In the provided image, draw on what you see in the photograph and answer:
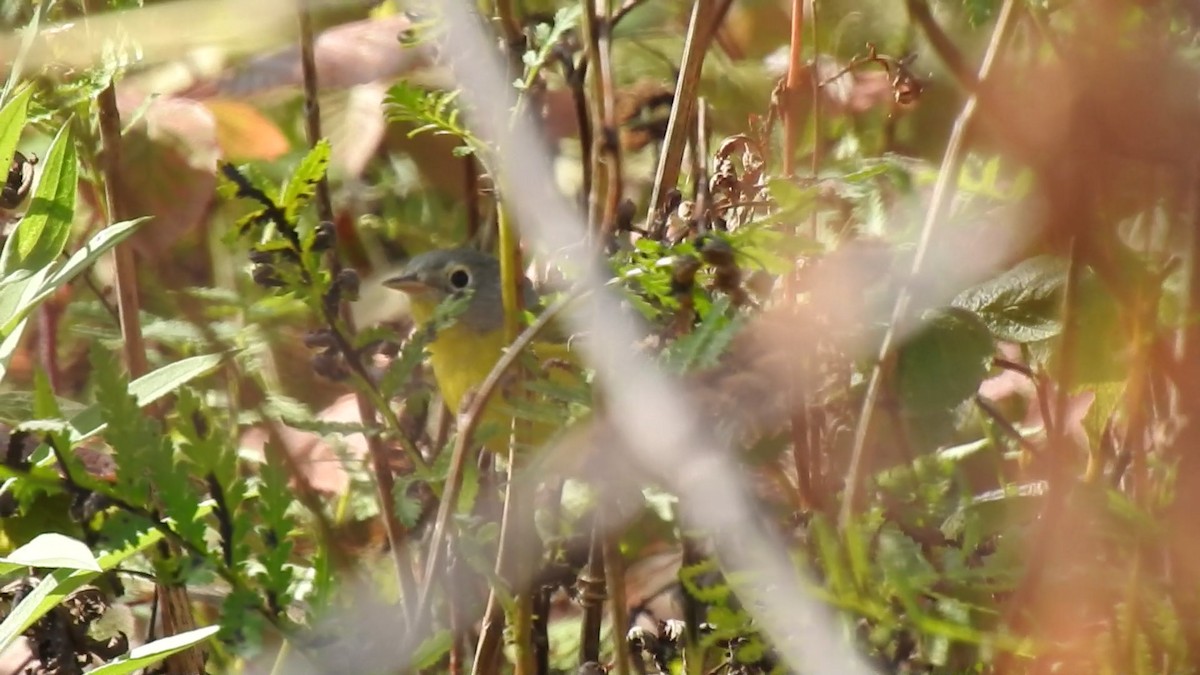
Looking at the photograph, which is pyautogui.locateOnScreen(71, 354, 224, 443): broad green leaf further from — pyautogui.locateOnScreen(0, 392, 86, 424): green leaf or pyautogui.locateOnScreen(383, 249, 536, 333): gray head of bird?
pyautogui.locateOnScreen(383, 249, 536, 333): gray head of bird

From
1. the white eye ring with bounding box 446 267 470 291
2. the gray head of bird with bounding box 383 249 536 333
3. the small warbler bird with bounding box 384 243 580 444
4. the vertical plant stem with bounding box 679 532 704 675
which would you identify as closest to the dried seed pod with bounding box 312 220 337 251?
the vertical plant stem with bounding box 679 532 704 675

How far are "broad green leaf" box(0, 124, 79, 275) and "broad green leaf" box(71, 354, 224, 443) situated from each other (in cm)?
10

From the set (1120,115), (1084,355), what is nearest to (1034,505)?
(1084,355)

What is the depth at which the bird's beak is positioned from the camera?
187 centimetres

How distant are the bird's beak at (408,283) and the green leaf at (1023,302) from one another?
1.00 m

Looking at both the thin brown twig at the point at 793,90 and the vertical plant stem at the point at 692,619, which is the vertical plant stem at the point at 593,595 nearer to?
the vertical plant stem at the point at 692,619

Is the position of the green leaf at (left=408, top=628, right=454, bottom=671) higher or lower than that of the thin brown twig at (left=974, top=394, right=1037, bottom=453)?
higher

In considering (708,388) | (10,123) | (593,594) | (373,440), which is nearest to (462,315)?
(373,440)

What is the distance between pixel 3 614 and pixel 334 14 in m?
1.07

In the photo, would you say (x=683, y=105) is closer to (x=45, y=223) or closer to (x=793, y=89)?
(x=793, y=89)

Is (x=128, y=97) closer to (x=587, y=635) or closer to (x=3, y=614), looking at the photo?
(x=3, y=614)

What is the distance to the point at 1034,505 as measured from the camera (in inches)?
36.3

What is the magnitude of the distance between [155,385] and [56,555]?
219 mm

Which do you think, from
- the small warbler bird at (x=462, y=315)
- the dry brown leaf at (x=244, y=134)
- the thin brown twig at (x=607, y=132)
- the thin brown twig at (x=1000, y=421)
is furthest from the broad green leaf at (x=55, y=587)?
the dry brown leaf at (x=244, y=134)
